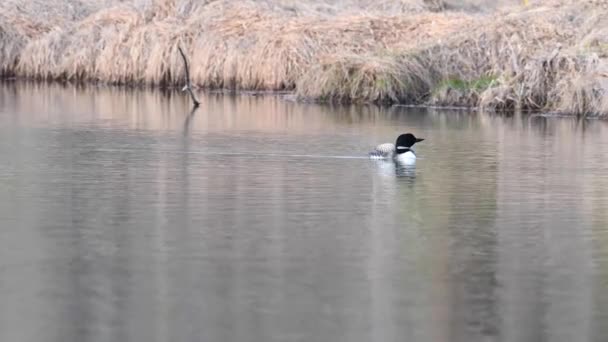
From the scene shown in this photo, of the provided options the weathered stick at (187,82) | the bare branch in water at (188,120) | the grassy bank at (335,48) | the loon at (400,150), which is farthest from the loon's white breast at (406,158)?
the weathered stick at (187,82)

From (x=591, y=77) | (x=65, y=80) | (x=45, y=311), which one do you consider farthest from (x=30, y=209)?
(x=65, y=80)

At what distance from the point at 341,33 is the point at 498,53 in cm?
534

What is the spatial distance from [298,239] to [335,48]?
842 inches

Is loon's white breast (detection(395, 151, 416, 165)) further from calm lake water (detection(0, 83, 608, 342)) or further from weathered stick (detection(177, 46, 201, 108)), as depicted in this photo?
weathered stick (detection(177, 46, 201, 108))

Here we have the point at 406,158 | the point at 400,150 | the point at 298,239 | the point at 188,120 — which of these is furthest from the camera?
the point at 188,120

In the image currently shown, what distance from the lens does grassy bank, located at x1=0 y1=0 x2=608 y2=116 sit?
27047 mm

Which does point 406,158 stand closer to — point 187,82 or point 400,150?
point 400,150

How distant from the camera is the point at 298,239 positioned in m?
11.1

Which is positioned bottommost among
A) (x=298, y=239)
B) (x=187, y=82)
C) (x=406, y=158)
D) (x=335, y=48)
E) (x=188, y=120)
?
(x=298, y=239)

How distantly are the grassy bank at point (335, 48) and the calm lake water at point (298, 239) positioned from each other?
6173 millimetres

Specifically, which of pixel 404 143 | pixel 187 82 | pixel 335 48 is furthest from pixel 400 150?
pixel 335 48

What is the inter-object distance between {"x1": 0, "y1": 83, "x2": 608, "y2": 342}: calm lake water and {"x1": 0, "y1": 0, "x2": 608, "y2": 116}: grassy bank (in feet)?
20.3

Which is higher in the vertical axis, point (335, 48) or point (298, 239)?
point (335, 48)

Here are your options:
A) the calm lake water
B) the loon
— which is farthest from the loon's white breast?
the calm lake water
